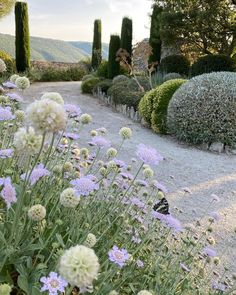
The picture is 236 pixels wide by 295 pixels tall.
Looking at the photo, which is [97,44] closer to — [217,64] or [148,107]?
[217,64]

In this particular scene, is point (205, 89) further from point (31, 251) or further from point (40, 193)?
point (31, 251)

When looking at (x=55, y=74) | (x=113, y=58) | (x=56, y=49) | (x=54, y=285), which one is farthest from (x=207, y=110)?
(x=56, y=49)

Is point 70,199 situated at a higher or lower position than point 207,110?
higher

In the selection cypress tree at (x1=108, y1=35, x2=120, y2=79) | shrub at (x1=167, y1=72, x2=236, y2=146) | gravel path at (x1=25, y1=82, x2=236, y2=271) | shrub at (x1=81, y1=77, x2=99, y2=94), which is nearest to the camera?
gravel path at (x1=25, y1=82, x2=236, y2=271)

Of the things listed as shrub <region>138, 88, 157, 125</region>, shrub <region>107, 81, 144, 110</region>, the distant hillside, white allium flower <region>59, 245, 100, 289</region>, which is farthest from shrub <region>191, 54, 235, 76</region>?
the distant hillside

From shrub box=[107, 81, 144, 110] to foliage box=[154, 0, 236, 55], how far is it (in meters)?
5.28

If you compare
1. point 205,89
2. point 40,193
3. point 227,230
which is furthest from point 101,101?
point 40,193

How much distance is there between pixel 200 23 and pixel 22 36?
8.14 metres

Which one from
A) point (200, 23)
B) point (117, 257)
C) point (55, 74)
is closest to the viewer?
point (117, 257)

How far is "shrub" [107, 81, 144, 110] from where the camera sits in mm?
10953

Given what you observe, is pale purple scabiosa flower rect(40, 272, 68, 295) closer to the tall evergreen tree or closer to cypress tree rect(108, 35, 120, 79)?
cypress tree rect(108, 35, 120, 79)

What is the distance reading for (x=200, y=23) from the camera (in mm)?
16812

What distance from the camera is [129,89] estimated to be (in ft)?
41.0

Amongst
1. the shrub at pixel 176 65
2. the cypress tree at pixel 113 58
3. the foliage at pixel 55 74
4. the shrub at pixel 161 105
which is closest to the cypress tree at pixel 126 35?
the cypress tree at pixel 113 58
